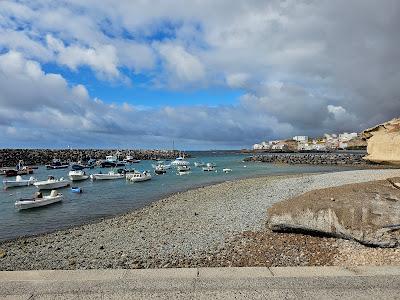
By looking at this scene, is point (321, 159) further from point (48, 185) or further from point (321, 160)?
point (48, 185)

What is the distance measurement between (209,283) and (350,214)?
5.73m

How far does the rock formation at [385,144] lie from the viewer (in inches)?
271

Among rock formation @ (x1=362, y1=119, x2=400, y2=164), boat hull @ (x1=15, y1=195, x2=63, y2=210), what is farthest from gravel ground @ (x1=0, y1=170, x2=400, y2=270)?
boat hull @ (x1=15, y1=195, x2=63, y2=210)

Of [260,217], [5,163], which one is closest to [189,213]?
[260,217]

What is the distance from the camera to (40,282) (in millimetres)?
7223

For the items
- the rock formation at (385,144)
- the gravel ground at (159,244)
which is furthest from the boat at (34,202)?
the rock formation at (385,144)

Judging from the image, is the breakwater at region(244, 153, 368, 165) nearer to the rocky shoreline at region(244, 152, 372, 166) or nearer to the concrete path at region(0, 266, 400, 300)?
the rocky shoreline at region(244, 152, 372, 166)

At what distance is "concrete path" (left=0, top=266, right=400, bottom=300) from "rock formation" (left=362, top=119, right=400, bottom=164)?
2.24m

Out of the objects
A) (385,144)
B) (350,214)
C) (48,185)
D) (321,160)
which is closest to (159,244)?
(350,214)

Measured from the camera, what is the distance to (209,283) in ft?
Answer: 23.1

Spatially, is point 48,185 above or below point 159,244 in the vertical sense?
below

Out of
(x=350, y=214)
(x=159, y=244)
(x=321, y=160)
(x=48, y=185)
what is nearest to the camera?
(x=350, y=214)

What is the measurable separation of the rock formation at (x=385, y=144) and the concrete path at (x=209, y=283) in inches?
88.1

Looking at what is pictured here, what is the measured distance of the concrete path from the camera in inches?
259
